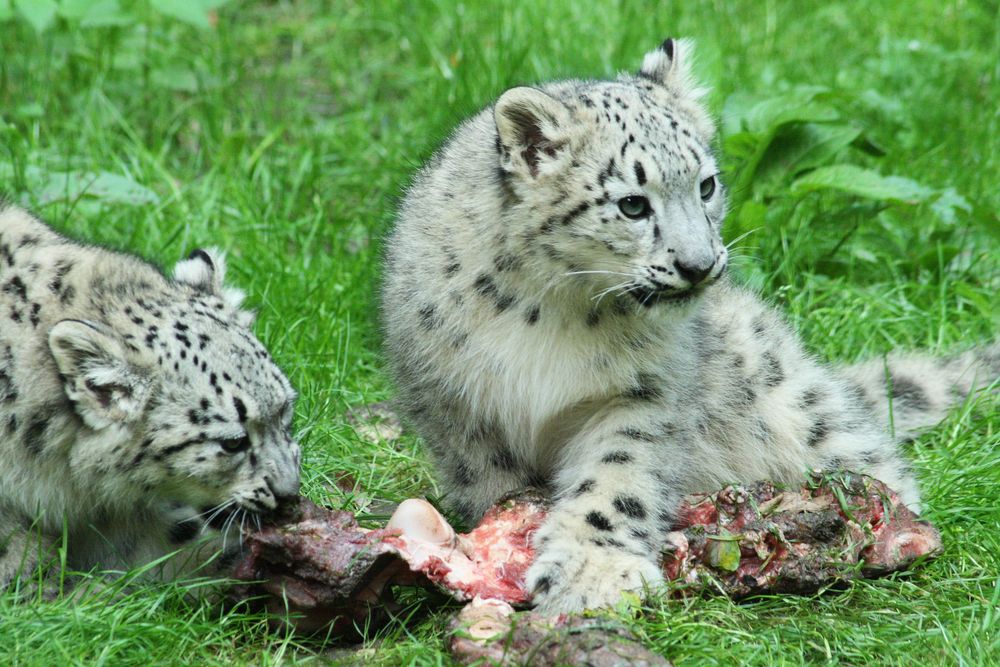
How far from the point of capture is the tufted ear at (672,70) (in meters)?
6.70

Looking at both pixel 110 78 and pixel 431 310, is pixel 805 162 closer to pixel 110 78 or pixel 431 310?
pixel 431 310

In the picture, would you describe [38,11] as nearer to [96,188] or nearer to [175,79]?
[96,188]

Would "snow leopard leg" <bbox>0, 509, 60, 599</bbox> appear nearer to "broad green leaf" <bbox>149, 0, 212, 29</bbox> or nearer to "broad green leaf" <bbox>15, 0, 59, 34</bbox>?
"broad green leaf" <bbox>15, 0, 59, 34</bbox>

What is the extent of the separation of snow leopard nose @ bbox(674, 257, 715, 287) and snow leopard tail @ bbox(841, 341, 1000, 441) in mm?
2167

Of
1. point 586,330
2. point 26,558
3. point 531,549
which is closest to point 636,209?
point 586,330

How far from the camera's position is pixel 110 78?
1062 centimetres

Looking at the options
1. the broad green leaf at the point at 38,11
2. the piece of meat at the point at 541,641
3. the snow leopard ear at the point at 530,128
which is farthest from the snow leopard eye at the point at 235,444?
the broad green leaf at the point at 38,11

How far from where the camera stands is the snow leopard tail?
7.55 meters

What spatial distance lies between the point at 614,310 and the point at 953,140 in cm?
518

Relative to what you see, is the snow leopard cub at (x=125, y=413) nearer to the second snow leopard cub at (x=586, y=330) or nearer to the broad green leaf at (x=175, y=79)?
the second snow leopard cub at (x=586, y=330)

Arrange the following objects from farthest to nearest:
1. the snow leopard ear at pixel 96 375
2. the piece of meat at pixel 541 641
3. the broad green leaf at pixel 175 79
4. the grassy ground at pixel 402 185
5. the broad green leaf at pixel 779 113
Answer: the broad green leaf at pixel 175 79 < the broad green leaf at pixel 779 113 < the grassy ground at pixel 402 185 < the snow leopard ear at pixel 96 375 < the piece of meat at pixel 541 641

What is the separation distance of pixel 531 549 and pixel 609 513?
0.40 meters

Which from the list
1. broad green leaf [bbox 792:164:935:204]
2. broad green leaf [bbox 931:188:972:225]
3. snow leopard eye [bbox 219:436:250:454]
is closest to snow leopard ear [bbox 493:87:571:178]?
snow leopard eye [bbox 219:436:250:454]

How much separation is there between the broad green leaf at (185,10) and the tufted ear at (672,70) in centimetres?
377
